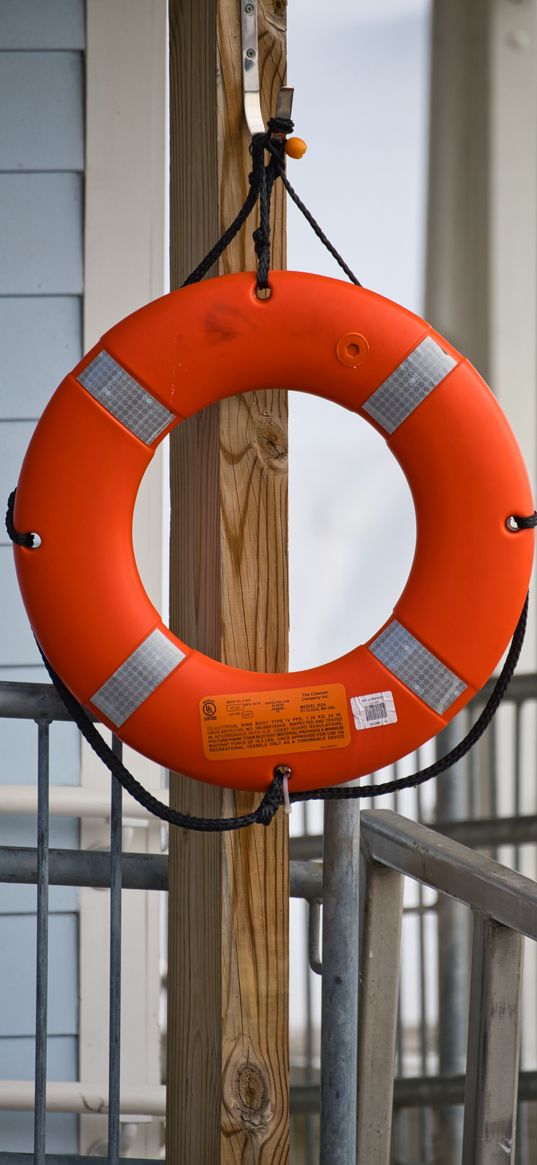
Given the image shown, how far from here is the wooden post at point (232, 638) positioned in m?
1.18

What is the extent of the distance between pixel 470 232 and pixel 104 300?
4.33ft

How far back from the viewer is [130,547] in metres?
1.15

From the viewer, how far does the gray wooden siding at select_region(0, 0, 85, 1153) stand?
2.18 meters

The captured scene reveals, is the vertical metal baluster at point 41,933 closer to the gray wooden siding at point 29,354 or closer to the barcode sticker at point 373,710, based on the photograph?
the barcode sticker at point 373,710

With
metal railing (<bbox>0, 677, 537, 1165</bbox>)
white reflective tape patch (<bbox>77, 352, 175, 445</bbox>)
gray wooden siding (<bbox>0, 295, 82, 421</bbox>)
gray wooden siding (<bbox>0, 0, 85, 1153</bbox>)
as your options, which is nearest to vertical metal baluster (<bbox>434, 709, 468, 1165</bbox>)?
gray wooden siding (<bbox>0, 0, 85, 1153</bbox>)

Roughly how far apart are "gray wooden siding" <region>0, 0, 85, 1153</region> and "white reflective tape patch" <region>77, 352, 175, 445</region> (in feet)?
3.64

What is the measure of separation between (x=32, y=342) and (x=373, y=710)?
53.6 inches

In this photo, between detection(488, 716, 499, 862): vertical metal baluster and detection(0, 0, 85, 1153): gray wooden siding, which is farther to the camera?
detection(488, 716, 499, 862): vertical metal baluster

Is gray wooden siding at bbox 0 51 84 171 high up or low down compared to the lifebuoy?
up

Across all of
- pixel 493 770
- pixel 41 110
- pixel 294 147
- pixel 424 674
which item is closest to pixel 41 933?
pixel 424 674

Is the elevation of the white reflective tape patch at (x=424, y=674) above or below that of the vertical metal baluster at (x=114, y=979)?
above

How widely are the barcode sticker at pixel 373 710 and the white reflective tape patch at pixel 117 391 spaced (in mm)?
355

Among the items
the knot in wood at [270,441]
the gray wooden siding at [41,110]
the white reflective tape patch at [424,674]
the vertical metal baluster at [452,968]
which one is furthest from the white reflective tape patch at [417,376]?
the vertical metal baluster at [452,968]

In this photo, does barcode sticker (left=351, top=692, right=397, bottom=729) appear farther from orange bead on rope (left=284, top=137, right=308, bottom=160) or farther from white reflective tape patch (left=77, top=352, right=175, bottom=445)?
orange bead on rope (left=284, top=137, right=308, bottom=160)
